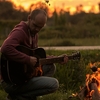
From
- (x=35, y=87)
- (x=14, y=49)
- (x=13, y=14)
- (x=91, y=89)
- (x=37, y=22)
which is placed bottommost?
(x=13, y=14)

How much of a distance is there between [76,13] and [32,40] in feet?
159

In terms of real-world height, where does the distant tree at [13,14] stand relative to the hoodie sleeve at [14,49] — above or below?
below

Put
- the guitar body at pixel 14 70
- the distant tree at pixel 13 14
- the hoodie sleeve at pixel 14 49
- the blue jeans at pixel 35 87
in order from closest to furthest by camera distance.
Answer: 1. the hoodie sleeve at pixel 14 49
2. the guitar body at pixel 14 70
3. the blue jeans at pixel 35 87
4. the distant tree at pixel 13 14

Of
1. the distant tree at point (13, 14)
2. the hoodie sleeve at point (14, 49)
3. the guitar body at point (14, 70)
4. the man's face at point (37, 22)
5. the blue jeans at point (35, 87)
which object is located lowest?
the distant tree at point (13, 14)

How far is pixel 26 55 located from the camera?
530 cm

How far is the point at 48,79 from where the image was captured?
555 cm

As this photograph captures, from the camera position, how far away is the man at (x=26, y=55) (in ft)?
17.2

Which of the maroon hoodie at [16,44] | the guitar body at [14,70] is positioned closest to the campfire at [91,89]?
the guitar body at [14,70]

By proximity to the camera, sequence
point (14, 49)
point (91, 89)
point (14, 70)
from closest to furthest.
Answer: point (14, 49) → point (14, 70) → point (91, 89)

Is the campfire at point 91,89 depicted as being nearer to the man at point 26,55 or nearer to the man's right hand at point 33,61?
the man at point 26,55

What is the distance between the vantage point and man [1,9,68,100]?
5246 mm

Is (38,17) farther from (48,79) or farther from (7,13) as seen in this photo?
(7,13)

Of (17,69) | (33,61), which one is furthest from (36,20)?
(17,69)

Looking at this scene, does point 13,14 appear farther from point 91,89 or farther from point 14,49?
point 14,49
